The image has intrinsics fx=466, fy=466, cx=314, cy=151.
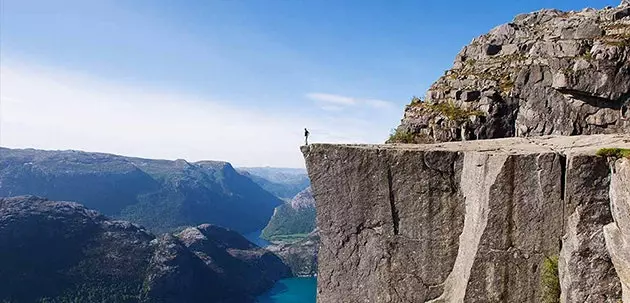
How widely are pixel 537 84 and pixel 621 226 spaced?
13354mm

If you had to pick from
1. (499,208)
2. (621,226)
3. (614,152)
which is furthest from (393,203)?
Answer: (621,226)

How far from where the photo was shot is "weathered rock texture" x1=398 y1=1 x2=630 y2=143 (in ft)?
61.0

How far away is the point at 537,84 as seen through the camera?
2069cm

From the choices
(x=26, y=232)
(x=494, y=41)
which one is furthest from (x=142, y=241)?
(x=494, y=41)

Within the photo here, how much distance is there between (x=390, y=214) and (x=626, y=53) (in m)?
12.8

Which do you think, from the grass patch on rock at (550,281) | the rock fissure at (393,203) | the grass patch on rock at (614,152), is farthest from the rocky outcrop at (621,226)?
the rock fissure at (393,203)

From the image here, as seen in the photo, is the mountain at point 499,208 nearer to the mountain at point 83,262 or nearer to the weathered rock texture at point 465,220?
the weathered rock texture at point 465,220

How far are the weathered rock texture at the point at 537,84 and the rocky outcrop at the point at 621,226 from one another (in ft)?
33.7

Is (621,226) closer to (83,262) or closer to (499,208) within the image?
(499,208)

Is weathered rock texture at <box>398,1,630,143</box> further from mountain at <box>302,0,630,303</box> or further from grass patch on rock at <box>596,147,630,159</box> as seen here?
grass patch on rock at <box>596,147,630,159</box>

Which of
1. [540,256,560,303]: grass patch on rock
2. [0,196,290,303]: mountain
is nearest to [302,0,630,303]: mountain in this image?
[540,256,560,303]: grass patch on rock

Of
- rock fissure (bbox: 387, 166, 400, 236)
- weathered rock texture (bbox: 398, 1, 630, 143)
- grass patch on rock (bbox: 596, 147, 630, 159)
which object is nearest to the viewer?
grass patch on rock (bbox: 596, 147, 630, 159)

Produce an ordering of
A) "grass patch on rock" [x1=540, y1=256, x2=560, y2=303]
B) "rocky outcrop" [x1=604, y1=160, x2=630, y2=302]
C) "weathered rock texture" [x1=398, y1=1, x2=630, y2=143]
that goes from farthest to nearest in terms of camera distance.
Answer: "weathered rock texture" [x1=398, y1=1, x2=630, y2=143] → "grass patch on rock" [x1=540, y1=256, x2=560, y2=303] → "rocky outcrop" [x1=604, y1=160, x2=630, y2=302]

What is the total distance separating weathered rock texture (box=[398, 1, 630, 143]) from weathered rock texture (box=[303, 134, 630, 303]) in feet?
21.3
